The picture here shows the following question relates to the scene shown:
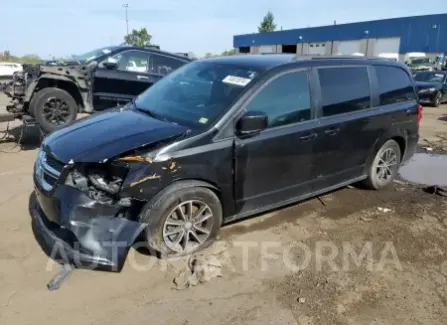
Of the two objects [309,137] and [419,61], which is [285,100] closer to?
[309,137]

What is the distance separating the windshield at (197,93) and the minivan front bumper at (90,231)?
1080mm

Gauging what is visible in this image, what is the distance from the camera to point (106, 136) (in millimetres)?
3506

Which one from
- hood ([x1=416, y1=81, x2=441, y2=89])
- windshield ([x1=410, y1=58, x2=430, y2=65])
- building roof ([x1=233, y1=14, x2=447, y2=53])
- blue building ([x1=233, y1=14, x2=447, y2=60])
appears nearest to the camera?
hood ([x1=416, y1=81, x2=441, y2=89])

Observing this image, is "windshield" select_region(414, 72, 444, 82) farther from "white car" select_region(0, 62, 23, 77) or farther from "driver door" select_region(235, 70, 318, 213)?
"white car" select_region(0, 62, 23, 77)

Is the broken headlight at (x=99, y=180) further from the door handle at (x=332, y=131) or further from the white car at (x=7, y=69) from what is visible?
the white car at (x=7, y=69)

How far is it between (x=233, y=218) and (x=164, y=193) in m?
0.85

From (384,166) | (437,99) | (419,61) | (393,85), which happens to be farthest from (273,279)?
(419,61)

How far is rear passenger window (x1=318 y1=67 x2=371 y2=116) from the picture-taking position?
→ 4.32m

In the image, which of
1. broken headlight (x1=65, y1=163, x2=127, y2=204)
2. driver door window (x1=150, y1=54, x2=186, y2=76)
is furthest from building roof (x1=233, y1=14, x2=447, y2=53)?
broken headlight (x1=65, y1=163, x2=127, y2=204)

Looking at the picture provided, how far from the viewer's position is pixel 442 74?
17469 millimetres

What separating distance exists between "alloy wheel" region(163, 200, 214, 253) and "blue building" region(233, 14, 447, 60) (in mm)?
31332

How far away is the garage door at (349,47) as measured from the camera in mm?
49853

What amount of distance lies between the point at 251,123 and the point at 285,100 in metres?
0.62

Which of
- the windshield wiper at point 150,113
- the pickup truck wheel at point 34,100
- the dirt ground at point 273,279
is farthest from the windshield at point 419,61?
the windshield wiper at point 150,113
